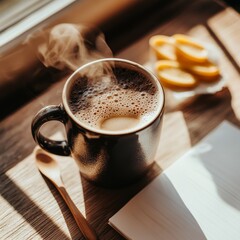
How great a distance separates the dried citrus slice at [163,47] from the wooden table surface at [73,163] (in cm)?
4

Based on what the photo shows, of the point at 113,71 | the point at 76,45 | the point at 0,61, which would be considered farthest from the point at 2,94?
the point at 113,71

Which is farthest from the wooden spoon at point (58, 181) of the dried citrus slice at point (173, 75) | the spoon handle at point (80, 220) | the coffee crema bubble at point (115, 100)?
the dried citrus slice at point (173, 75)

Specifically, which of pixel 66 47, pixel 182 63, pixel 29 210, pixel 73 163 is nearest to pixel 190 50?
pixel 182 63

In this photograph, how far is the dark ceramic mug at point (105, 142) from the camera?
606 millimetres

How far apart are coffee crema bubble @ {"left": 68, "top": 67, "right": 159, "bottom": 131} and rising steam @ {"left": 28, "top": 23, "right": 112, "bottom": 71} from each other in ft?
0.52

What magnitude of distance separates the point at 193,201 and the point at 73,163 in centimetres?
24

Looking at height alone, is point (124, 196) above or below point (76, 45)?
below

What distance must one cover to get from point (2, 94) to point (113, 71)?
347 mm

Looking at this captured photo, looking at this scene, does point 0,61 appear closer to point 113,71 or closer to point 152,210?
point 113,71

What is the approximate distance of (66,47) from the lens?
→ 86 cm

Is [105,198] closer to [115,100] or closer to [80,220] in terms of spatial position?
[80,220]

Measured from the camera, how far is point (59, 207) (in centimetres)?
71

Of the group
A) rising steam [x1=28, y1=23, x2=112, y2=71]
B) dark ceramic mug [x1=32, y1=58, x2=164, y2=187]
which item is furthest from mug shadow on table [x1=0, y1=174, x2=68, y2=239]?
rising steam [x1=28, y1=23, x2=112, y2=71]

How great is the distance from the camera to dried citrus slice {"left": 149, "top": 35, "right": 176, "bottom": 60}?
37.4 inches
